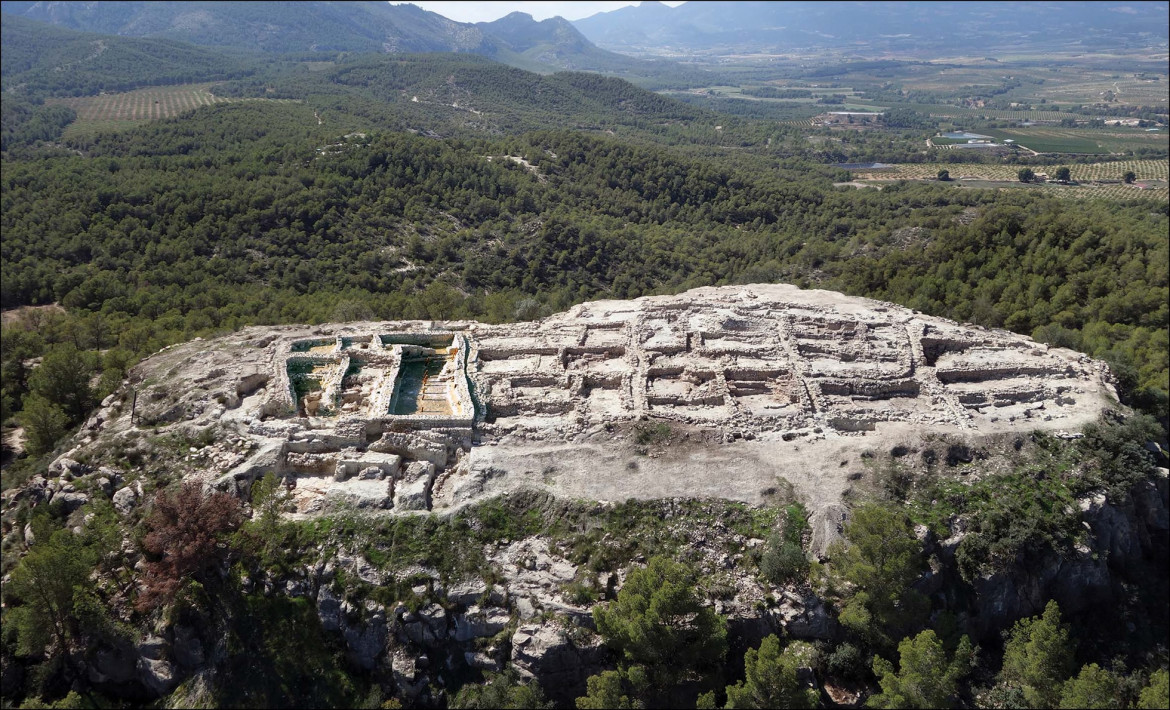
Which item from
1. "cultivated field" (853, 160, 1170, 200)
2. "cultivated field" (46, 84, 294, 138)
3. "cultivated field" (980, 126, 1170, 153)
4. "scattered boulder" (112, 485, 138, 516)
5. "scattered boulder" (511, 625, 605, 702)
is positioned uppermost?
"cultivated field" (46, 84, 294, 138)

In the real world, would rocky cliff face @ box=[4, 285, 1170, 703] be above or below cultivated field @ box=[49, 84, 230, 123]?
below

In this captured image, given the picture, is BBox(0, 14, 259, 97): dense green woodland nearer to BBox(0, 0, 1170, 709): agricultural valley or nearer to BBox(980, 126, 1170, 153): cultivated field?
BBox(0, 0, 1170, 709): agricultural valley

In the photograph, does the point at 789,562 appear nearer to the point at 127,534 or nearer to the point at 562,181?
the point at 127,534

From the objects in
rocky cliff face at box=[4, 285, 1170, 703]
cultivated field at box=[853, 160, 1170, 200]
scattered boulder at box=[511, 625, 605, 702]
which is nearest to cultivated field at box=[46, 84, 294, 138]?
rocky cliff face at box=[4, 285, 1170, 703]

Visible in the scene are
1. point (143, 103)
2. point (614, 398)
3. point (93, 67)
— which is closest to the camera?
point (614, 398)

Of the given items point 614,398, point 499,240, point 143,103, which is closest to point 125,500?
point 614,398

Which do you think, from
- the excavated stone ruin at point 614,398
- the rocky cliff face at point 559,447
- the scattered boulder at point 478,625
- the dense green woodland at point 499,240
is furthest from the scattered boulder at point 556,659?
the dense green woodland at point 499,240

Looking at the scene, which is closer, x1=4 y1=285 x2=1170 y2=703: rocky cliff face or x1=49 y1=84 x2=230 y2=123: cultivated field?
x1=4 y1=285 x2=1170 y2=703: rocky cliff face

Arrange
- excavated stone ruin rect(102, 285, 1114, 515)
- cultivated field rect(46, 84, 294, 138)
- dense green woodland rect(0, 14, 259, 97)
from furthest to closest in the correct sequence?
dense green woodland rect(0, 14, 259, 97), cultivated field rect(46, 84, 294, 138), excavated stone ruin rect(102, 285, 1114, 515)

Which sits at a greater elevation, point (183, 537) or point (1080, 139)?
point (1080, 139)

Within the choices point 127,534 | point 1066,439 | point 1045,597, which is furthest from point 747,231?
point 127,534

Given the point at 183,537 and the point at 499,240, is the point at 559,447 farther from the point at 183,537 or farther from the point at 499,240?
the point at 499,240
